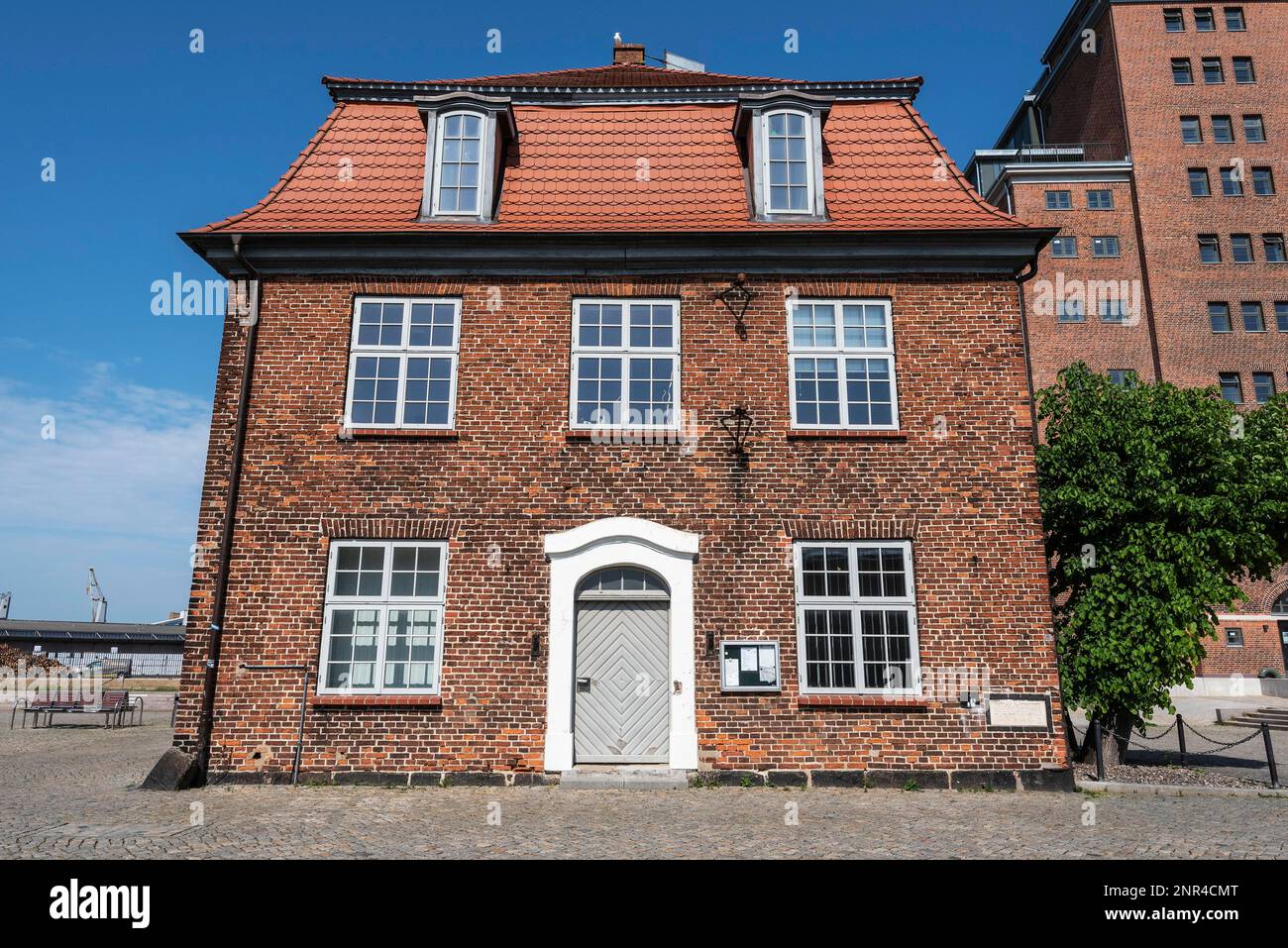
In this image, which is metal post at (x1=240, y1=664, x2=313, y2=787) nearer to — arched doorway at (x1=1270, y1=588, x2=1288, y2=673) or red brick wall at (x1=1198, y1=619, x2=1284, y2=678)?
red brick wall at (x1=1198, y1=619, x2=1284, y2=678)

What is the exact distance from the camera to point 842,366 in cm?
1110

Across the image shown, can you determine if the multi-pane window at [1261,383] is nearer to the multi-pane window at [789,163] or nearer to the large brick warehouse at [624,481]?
the large brick warehouse at [624,481]

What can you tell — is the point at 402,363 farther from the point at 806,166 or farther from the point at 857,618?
the point at 857,618

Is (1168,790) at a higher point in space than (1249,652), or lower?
lower

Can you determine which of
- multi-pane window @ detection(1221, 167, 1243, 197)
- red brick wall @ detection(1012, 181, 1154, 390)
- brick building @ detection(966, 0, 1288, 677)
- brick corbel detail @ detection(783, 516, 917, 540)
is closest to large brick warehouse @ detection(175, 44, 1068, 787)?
brick corbel detail @ detection(783, 516, 917, 540)

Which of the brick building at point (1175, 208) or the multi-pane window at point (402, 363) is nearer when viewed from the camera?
the multi-pane window at point (402, 363)

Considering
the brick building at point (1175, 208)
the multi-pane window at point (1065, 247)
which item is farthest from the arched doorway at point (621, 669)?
the multi-pane window at point (1065, 247)

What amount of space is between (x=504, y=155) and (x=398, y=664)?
748cm

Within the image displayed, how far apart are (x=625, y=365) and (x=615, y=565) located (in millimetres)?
2706

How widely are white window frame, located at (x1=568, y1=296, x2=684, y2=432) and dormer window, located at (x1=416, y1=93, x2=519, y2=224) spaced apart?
2.14 m

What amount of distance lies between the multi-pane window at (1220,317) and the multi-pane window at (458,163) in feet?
129

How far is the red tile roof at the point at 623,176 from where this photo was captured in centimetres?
1138

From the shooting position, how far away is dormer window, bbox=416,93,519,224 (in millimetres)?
11625

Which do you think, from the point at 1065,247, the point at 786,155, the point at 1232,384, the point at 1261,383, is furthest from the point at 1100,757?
the point at 1065,247
